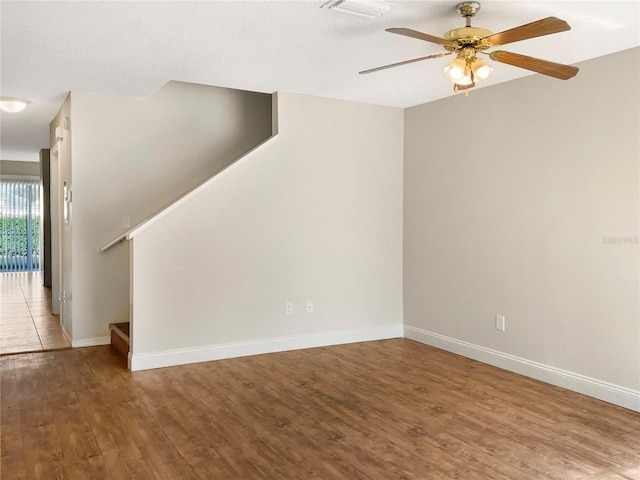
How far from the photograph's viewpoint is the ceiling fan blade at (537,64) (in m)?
2.92

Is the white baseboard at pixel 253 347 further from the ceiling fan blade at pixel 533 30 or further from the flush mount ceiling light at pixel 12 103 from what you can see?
the ceiling fan blade at pixel 533 30

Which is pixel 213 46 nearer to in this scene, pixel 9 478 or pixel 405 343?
pixel 9 478

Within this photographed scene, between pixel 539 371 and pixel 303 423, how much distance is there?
2.02 meters

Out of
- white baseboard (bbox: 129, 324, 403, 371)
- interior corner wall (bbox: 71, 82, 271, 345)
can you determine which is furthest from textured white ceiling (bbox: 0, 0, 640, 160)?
white baseboard (bbox: 129, 324, 403, 371)

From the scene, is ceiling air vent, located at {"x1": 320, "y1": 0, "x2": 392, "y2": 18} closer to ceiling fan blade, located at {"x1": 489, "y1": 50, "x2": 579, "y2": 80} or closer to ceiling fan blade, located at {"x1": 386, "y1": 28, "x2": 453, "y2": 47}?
ceiling fan blade, located at {"x1": 386, "y1": 28, "x2": 453, "y2": 47}

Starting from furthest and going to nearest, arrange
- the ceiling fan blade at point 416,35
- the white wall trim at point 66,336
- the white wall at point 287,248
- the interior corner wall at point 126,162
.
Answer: the white wall trim at point 66,336
the interior corner wall at point 126,162
the white wall at point 287,248
the ceiling fan blade at point 416,35

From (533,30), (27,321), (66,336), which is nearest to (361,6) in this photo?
(533,30)

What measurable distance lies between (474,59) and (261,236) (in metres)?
2.57

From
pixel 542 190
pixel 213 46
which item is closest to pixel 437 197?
pixel 542 190

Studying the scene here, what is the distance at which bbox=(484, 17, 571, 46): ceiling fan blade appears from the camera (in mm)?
2484

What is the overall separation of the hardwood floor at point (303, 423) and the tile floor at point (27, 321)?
0.51m

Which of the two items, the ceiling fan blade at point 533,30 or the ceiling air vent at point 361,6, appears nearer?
the ceiling fan blade at point 533,30

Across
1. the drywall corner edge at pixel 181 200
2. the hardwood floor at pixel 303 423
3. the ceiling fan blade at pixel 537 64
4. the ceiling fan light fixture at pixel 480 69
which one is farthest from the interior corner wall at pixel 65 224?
the ceiling fan blade at pixel 537 64

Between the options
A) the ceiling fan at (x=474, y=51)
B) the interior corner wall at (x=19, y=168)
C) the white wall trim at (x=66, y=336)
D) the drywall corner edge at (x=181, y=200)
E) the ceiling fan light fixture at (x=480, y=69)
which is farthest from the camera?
the interior corner wall at (x=19, y=168)
